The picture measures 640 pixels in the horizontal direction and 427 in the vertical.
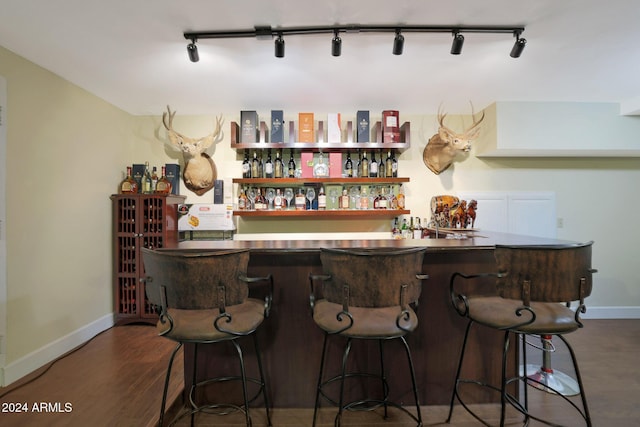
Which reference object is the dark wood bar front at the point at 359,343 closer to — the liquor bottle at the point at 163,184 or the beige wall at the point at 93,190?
the beige wall at the point at 93,190

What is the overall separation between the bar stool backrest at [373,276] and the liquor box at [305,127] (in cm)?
211

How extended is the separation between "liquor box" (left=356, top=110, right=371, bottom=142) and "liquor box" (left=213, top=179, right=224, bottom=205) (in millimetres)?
1661

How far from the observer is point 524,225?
10.9ft

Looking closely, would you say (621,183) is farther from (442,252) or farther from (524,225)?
(442,252)

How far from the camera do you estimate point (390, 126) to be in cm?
311

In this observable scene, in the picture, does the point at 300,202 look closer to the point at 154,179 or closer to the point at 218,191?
the point at 218,191

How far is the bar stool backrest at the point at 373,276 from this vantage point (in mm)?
1189

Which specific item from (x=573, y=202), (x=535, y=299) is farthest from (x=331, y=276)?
(x=573, y=202)

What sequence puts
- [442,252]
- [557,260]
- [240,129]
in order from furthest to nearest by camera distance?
[240,129] → [442,252] → [557,260]

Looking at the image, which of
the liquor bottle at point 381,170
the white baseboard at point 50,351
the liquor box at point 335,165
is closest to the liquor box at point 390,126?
the liquor bottle at point 381,170

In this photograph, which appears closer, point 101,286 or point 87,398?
point 87,398

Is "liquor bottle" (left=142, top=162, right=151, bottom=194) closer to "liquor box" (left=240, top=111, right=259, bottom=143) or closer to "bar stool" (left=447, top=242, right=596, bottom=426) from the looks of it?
"liquor box" (left=240, top=111, right=259, bottom=143)

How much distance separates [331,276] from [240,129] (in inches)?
97.5

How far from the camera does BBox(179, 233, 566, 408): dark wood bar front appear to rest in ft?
5.45
